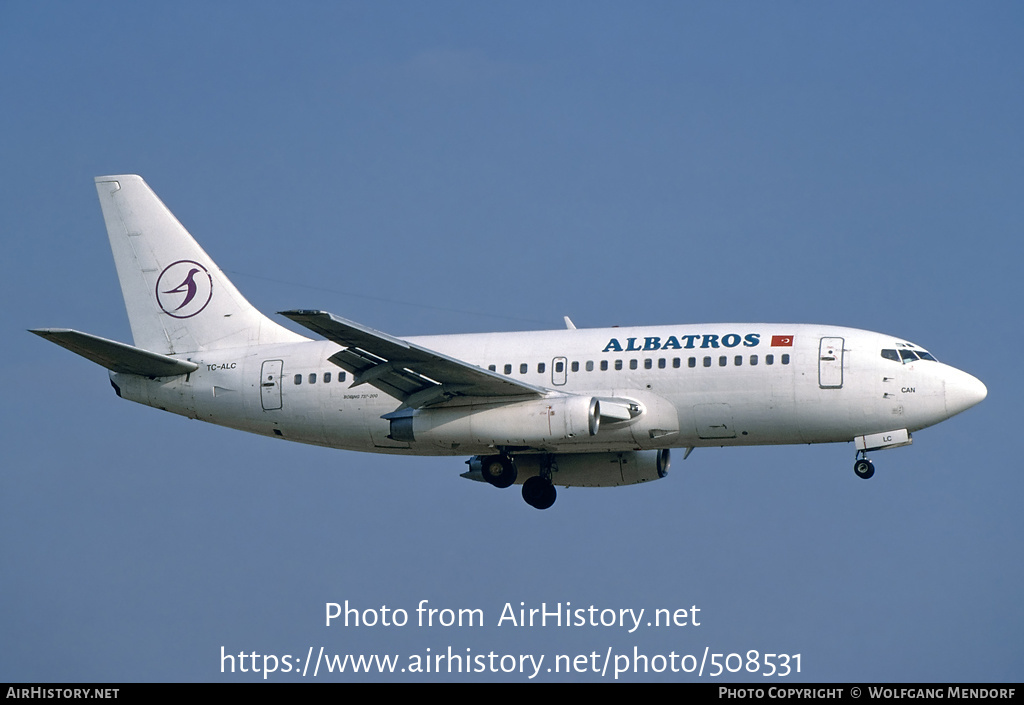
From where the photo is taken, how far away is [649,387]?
49.7 meters

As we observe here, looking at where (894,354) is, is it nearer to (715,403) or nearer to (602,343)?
(715,403)

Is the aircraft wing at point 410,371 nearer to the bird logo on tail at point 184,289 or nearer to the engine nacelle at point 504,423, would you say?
the engine nacelle at point 504,423

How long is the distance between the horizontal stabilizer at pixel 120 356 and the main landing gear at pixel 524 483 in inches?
389

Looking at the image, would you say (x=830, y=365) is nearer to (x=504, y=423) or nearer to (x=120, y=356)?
(x=504, y=423)

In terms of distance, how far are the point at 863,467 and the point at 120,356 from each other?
22.8 m

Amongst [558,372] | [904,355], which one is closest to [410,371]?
[558,372]

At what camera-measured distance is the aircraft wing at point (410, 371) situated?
1849 inches

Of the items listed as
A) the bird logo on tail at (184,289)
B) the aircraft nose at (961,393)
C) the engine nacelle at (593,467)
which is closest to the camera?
the aircraft nose at (961,393)

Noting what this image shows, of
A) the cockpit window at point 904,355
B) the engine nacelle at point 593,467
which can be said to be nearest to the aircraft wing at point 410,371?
the engine nacelle at point 593,467

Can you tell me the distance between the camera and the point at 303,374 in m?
52.8

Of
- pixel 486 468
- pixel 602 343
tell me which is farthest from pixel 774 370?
pixel 486 468

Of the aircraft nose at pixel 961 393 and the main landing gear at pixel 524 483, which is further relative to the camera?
the main landing gear at pixel 524 483

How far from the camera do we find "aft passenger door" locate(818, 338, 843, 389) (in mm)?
48500
